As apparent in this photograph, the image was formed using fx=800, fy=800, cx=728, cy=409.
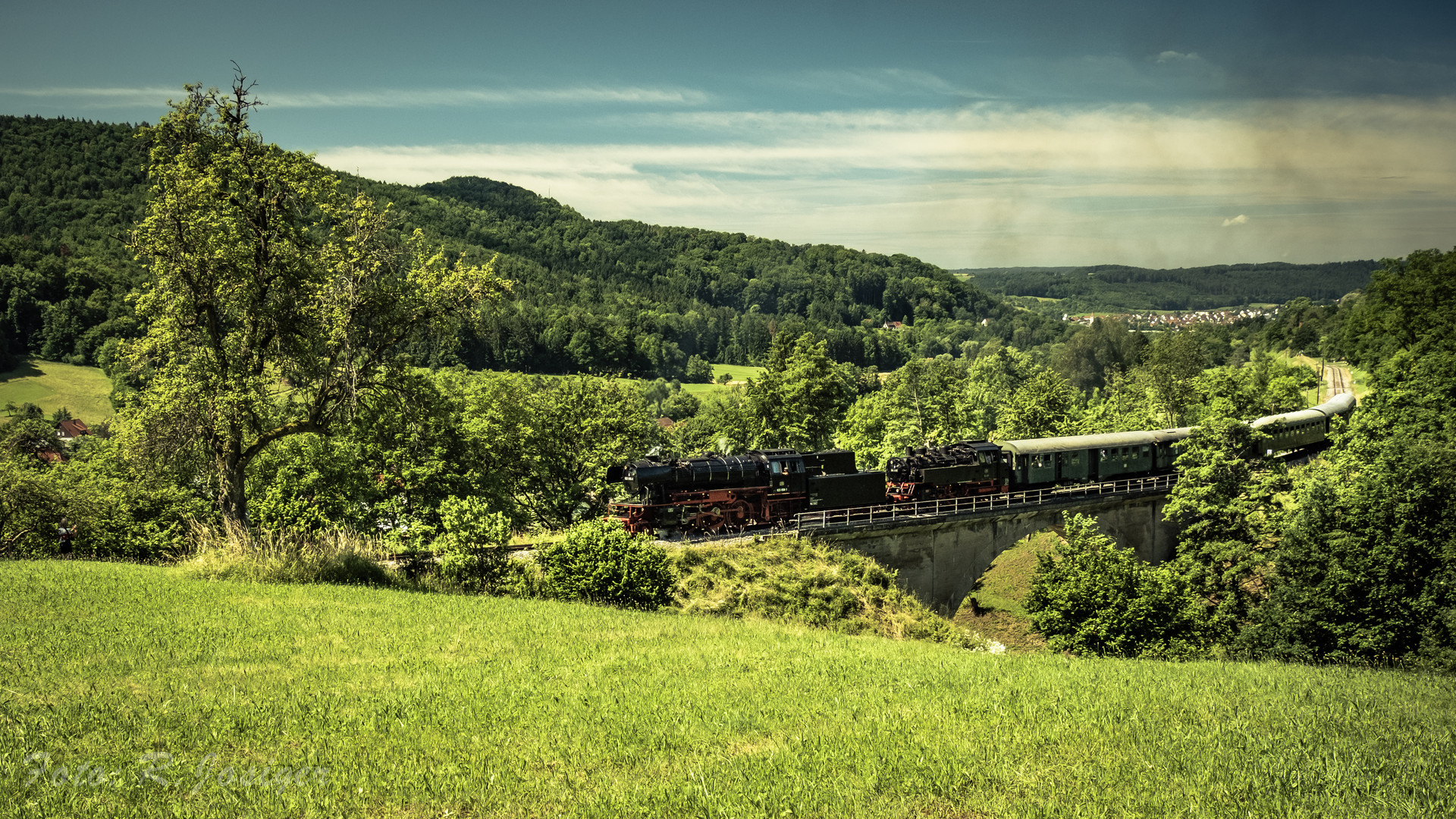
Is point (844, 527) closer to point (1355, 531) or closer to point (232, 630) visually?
point (1355, 531)

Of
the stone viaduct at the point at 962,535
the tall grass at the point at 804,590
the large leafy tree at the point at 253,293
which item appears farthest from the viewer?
the stone viaduct at the point at 962,535

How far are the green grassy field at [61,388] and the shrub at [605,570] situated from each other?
2970 inches

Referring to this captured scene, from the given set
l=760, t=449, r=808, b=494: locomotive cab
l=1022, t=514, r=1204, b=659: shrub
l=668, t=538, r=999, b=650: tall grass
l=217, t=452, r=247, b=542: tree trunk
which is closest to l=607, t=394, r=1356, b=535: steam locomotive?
l=760, t=449, r=808, b=494: locomotive cab

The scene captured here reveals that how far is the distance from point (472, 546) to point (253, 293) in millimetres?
9286

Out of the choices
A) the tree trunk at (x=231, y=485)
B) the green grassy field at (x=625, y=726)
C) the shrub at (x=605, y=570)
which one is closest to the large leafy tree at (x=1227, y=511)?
the green grassy field at (x=625, y=726)

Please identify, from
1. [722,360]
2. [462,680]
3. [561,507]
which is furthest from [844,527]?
[722,360]

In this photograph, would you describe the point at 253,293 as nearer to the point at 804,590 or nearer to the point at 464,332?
the point at 804,590

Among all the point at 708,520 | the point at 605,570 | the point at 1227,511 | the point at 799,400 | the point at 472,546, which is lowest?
the point at 708,520

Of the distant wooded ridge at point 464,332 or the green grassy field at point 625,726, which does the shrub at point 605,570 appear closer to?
the green grassy field at point 625,726

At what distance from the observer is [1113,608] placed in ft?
87.5

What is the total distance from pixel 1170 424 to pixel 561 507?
5243cm

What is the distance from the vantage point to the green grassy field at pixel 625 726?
8.27 metres

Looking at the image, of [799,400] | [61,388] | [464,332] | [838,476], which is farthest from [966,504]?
[61,388]

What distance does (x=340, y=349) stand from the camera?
23.0 m
